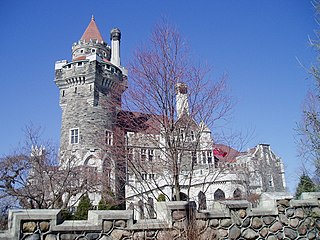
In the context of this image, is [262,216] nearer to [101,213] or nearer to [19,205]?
[101,213]

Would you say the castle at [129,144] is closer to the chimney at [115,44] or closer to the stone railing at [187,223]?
the chimney at [115,44]

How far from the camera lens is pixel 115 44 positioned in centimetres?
4262

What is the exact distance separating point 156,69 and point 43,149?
12325mm

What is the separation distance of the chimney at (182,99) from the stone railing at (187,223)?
2991 mm

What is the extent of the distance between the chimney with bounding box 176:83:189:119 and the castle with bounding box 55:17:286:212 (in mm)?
26

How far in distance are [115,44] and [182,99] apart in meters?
37.3

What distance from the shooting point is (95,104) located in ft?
99.0

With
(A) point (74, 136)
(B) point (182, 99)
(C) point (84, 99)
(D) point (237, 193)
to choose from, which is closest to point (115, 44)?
(C) point (84, 99)

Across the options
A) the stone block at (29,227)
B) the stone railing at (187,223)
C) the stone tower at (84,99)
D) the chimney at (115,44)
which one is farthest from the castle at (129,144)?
the stone block at (29,227)

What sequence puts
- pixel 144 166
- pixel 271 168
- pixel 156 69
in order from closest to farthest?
pixel 156 69, pixel 144 166, pixel 271 168

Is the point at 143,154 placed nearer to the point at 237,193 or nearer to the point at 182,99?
the point at 182,99

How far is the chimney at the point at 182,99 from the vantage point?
24.2ft

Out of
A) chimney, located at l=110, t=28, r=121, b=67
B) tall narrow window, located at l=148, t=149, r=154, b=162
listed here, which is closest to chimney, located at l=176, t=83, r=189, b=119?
tall narrow window, located at l=148, t=149, r=154, b=162

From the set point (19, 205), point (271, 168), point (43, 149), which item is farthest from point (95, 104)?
point (271, 168)
